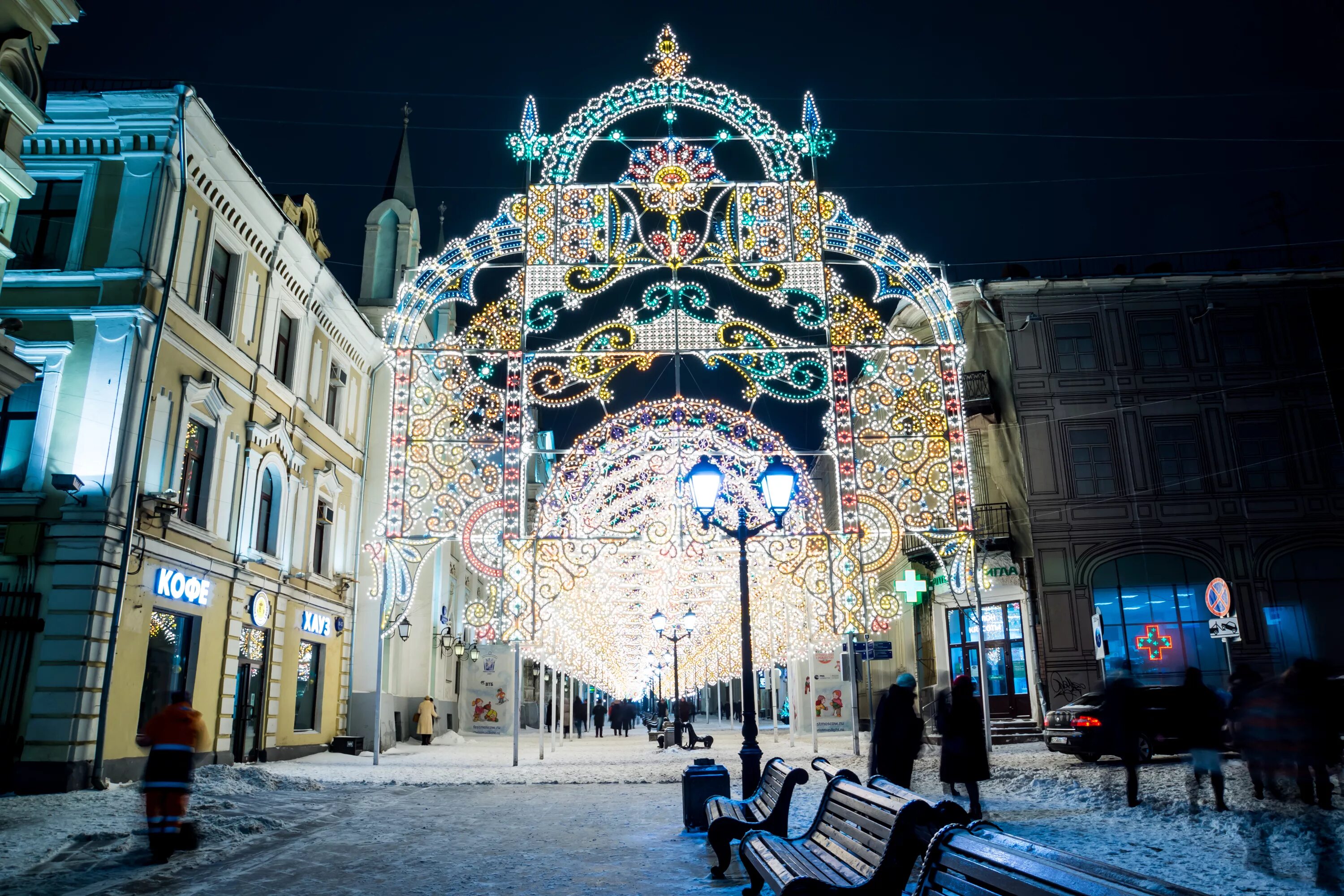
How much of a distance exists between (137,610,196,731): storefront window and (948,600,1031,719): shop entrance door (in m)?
19.0

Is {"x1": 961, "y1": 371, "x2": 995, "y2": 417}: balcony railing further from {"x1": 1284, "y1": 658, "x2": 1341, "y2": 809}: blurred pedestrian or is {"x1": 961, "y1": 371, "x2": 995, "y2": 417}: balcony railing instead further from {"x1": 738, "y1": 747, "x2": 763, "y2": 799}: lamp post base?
{"x1": 738, "y1": 747, "x2": 763, "y2": 799}: lamp post base

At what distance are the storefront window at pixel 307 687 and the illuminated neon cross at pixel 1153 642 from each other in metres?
21.3

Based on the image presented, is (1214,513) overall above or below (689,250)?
below

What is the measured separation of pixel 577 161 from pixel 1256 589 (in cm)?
2158

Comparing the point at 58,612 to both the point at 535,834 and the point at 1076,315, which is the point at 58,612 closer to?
the point at 535,834

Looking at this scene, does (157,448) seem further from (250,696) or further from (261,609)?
(250,696)

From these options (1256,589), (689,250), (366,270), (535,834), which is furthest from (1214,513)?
(366,270)

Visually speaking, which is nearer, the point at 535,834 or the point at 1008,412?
the point at 535,834

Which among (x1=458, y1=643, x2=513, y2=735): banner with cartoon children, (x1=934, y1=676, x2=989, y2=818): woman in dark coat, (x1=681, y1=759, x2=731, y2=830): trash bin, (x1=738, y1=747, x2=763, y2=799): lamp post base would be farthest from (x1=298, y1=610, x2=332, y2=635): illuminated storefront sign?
(x1=934, y1=676, x2=989, y2=818): woman in dark coat

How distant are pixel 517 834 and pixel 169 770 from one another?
3.29 meters

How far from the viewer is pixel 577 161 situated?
16406 mm

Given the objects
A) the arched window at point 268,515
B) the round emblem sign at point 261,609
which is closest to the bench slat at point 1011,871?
the round emblem sign at point 261,609

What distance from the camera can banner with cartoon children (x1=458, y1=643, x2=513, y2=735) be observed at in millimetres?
39719

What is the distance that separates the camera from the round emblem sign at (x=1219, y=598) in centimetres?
1535
